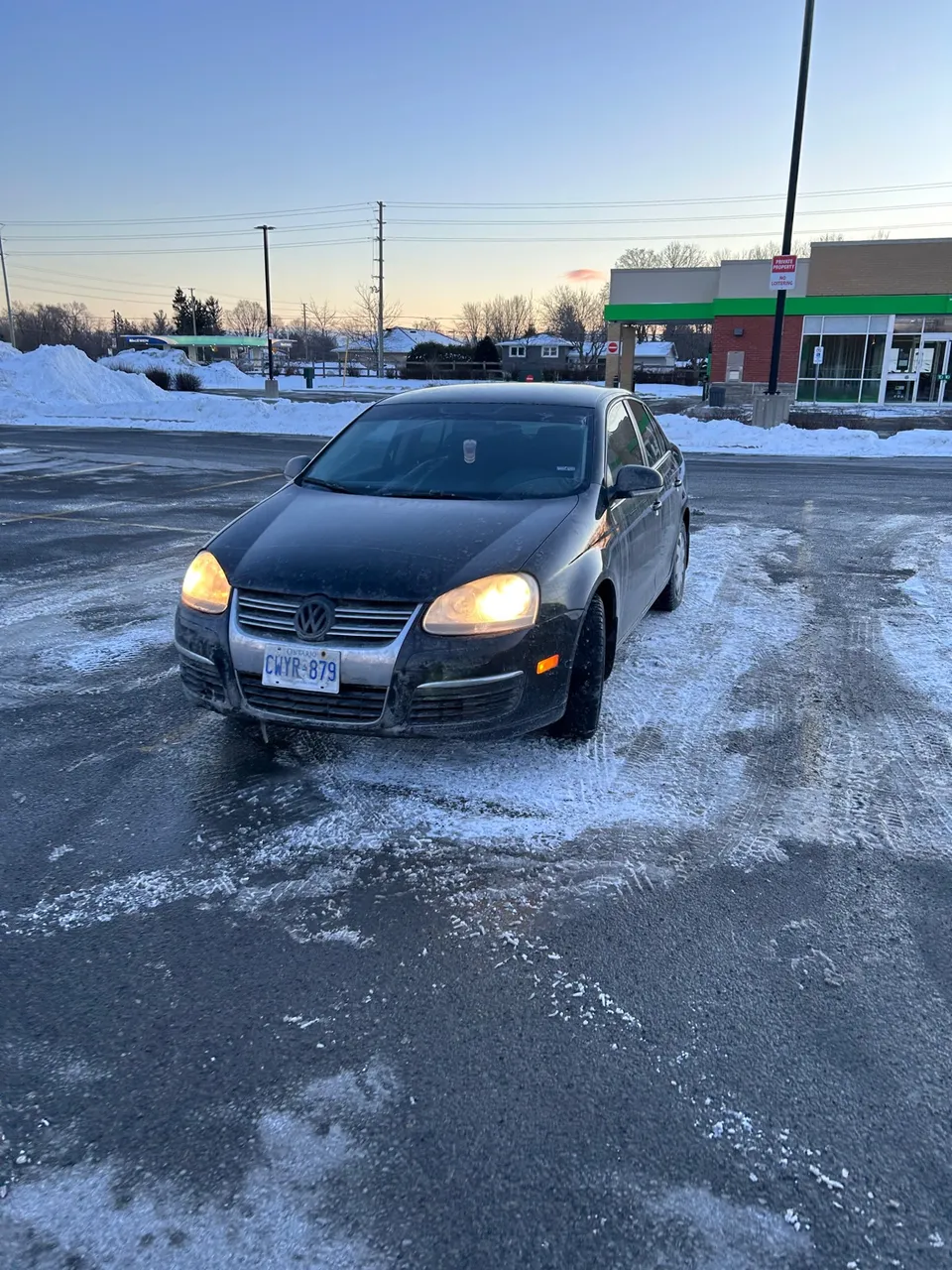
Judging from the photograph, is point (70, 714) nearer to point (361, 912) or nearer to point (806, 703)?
point (361, 912)

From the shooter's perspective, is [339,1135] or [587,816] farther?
[587,816]

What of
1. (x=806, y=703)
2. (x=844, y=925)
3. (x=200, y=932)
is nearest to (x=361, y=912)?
(x=200, y=932)

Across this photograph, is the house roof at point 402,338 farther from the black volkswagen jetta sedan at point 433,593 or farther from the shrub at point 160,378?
the black volkswagen jetta sedan at point 433,593

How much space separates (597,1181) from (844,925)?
134cm

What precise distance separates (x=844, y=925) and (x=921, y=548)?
7.10m

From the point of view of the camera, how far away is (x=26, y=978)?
2.63 metres

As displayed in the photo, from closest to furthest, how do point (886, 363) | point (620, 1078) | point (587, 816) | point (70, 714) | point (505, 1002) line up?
1. point (620, 1078)
2. point (505, 1002)
3. point (587, 816)
4. point (70, 714)
5. point (886, 363)

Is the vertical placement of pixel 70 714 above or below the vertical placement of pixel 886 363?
below

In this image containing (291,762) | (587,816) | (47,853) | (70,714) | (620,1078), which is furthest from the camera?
→ (70,714)

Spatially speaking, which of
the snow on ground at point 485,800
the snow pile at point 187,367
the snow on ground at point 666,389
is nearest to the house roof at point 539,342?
the snow pile at point 187,367

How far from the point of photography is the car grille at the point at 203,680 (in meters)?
3.74

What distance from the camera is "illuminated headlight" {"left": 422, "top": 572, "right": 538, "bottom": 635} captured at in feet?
11.5

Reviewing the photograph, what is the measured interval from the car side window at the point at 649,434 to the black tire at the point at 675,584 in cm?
63

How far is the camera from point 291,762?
403 centimetres
